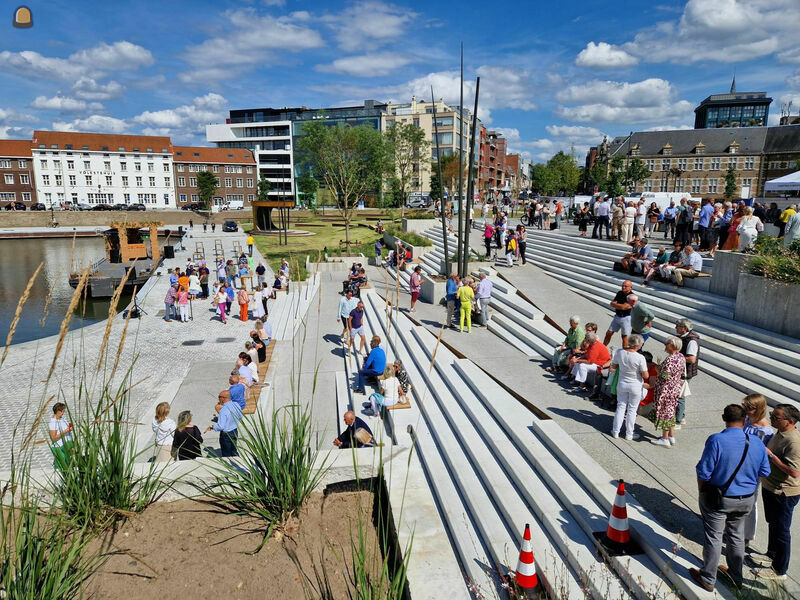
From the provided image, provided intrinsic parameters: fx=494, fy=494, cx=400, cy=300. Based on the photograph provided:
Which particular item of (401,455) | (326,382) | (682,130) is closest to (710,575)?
(401,455)

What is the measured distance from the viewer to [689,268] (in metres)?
12.8

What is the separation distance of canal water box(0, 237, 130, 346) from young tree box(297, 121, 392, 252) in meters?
19.8


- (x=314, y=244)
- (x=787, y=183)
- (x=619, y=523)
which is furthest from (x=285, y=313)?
(x=314, y=244)

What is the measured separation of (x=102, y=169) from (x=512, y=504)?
94.3 metres

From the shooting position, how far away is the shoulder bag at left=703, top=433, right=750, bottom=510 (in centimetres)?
392

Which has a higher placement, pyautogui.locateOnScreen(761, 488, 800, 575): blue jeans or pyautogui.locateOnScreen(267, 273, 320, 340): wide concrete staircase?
pyautogui.locateOnScreen(761, 488, 800, 575): blue jeans

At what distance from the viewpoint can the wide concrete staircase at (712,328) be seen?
324 inches

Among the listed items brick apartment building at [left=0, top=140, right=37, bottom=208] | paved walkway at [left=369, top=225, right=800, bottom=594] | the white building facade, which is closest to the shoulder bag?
paved walkway at [left=369, top=225, right=800, bottom=594]

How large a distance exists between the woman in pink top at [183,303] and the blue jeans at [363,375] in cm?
1056

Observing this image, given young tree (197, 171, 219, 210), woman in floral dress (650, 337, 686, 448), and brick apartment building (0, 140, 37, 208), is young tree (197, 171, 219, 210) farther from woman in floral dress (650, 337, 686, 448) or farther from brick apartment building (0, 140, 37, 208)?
woman in floral dress (650, 337, 686, 448)

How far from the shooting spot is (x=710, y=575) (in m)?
3.95

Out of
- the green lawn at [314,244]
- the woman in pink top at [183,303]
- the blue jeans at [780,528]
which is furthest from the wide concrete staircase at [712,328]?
the green lawn at [314,244]

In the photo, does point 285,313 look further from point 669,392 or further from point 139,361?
point 669,392

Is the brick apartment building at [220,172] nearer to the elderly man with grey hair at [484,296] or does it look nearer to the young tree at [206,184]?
the young tree at [206,184]
